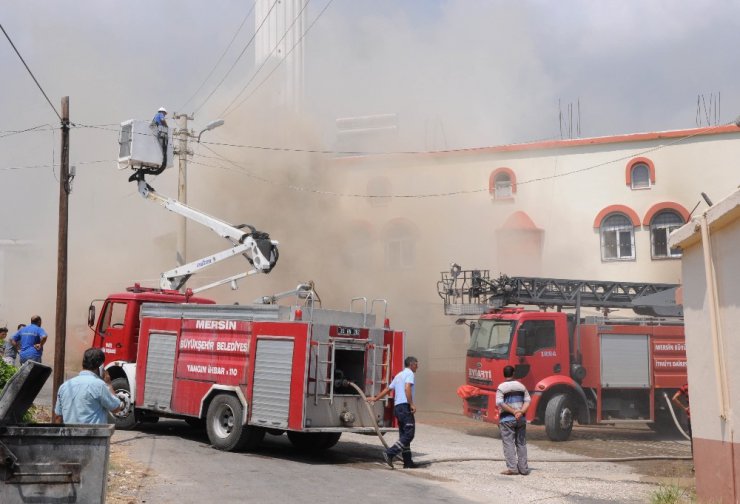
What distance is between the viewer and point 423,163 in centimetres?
2972

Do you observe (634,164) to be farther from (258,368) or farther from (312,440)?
(258,368)

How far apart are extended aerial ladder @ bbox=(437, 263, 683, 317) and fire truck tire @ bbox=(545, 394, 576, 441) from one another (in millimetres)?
2115

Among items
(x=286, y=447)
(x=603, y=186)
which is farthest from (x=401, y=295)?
(x=286, y=447)

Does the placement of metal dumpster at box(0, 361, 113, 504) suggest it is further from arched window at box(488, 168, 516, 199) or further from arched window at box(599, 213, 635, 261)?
arched window at box(488, 168, 516, 199)

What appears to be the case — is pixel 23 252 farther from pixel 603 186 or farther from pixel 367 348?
pixel 367 348

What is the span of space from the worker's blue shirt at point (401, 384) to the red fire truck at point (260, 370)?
56 cm

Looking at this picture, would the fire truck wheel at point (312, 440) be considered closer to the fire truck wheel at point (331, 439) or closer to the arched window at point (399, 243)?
the fire truck wheel at point (331, 439)

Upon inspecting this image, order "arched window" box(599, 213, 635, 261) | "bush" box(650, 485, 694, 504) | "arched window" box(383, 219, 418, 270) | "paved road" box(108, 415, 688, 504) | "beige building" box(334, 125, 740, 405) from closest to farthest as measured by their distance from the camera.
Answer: "bush" box(650, 485, 694, 504), "paved road" box(108, 415, 688, 504), "beige building" box(334, 125, 740, 405), "arched window" box(599, 213, 635, 261), "arched window" box(383, 219, 418, 270)

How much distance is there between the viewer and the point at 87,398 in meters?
6.44

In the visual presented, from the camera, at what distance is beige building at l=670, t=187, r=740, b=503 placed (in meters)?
7.22

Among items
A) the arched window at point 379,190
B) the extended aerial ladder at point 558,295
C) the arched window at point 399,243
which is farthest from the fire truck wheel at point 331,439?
the arched window at point 379,190

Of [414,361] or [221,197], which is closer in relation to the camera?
[414,361]

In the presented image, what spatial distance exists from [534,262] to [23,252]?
28960 mm

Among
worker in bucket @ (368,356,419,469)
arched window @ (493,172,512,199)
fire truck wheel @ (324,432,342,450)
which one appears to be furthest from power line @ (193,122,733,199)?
worker in bucket @ (368,356,419,469)
